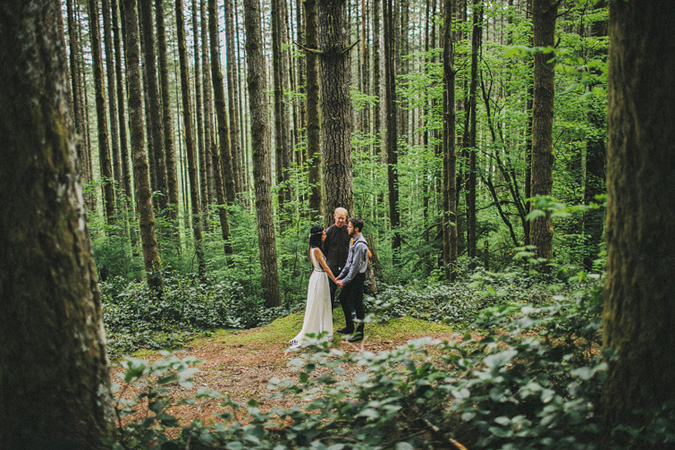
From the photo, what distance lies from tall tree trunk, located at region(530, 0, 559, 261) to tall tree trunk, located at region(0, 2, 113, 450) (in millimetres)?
8196

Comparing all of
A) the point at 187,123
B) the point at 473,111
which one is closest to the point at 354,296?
the point at 473,111

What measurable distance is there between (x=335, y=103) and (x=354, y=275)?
3.33m

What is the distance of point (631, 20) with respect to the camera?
2322 mm

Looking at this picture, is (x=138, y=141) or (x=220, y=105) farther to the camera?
(x=220, y=105)

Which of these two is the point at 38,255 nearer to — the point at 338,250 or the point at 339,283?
the point at 339,283


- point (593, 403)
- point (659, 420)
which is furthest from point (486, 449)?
point (659, 420)

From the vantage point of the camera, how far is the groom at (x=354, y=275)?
6293 mm

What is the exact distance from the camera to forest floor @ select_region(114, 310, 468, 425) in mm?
4466

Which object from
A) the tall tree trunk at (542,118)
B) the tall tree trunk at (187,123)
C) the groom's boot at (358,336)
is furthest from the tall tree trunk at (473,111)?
the tall tree trunk at (187,123)

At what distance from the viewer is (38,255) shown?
7.45 feet

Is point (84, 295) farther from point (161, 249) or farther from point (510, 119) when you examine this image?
point (510, 119)

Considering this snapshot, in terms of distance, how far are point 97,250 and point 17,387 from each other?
11747mm

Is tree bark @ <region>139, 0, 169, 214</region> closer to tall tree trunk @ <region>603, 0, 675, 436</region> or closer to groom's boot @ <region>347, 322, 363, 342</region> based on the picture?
groom's boot @ <region>347, 322, 363, 342</region>

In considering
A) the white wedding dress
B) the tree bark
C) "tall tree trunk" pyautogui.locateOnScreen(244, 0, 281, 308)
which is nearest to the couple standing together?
the white wedding dress
